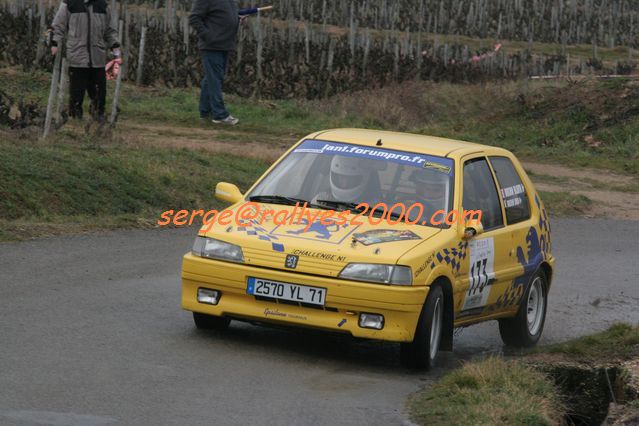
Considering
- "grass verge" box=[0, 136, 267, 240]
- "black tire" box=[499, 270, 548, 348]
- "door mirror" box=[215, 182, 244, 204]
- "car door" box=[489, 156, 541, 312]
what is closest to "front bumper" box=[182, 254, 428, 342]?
"door mirror" box=[215, 182, 244, 204]

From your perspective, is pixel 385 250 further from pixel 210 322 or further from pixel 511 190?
pixel 511 190

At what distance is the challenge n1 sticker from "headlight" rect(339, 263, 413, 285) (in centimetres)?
95

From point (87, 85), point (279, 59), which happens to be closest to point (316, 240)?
point (87, 85)

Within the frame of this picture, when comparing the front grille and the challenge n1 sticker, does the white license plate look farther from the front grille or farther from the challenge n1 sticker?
the challenge n1 sticker

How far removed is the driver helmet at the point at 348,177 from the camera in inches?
374

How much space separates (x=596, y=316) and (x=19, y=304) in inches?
201

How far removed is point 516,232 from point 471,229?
990 mm

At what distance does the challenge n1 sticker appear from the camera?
9.30 m

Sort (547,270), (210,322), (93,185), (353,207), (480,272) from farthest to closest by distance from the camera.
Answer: (93,185) → (547,270) → (480,272) → (353,207) → (210,322)

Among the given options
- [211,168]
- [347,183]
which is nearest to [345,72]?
[211,168]

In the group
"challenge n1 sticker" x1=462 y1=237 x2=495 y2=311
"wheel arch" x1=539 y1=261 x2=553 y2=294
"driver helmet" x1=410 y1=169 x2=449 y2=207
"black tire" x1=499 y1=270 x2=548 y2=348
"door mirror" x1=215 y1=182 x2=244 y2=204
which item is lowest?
"black tire" x1=499 y1=270 x2=548 y2=348

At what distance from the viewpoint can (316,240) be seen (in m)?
8.64

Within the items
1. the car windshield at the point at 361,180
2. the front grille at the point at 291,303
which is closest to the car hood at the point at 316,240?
the front grille at the point at 291,303

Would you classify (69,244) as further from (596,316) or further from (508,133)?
(508,133)
